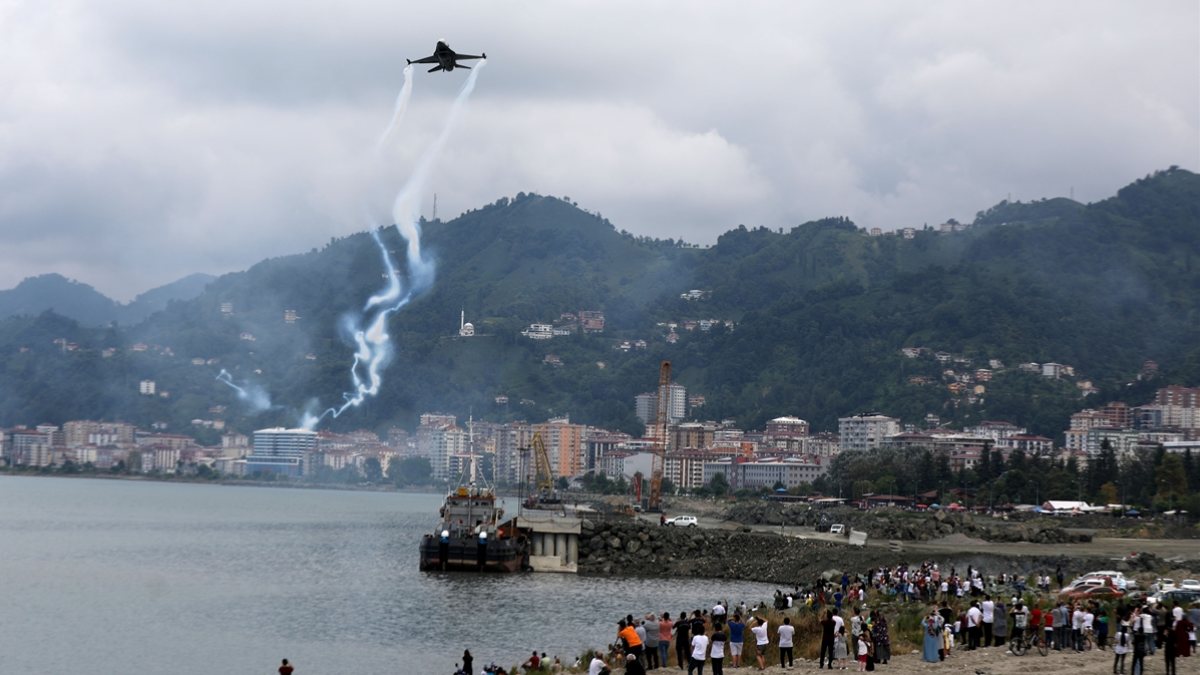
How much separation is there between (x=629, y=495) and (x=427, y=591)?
363ft

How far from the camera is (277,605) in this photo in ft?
162

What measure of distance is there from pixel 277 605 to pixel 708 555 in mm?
22037

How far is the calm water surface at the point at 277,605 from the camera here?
37719 millimetres

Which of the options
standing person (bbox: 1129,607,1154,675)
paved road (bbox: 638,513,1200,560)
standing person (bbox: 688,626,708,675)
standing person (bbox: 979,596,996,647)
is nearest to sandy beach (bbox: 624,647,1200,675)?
standing person (bbox: 1129,607,1154,675)

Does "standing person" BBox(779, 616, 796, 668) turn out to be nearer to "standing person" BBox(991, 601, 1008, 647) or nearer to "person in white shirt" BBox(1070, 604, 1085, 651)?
"standing person" BBox(991, 601, 1008, 647)

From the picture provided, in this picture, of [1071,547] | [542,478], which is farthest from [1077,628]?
[542,478]

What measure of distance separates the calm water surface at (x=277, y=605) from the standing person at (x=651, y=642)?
8.81 m

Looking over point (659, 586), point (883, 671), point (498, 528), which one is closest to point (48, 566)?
point (498, 528)

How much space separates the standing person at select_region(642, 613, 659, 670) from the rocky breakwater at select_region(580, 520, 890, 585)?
3139 cm

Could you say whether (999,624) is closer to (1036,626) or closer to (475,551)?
(1036,626)

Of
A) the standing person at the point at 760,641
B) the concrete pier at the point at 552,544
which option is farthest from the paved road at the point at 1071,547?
the standing person at the point at 760,641

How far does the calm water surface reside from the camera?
3772 centimetres

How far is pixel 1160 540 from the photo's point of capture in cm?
7694

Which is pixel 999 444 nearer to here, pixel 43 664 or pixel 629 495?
pixel 629 495
